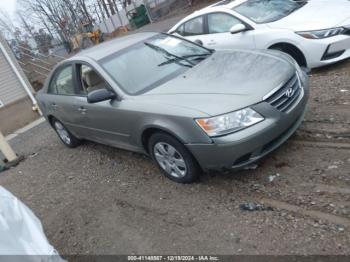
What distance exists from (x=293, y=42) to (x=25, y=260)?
5.12 m

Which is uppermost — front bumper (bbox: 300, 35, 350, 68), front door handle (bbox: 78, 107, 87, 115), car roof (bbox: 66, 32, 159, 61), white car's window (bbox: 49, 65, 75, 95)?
car roof (bbox: 66, 32, 159, 61)

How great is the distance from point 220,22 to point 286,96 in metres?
3.81

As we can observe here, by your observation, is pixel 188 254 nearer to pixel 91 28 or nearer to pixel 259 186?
A: pixel 259 186

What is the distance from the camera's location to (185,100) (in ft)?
12.2

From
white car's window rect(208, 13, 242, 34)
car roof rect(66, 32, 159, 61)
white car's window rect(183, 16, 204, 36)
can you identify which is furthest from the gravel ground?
white car's window rect(183, 16, 204, 36)

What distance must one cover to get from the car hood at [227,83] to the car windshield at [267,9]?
2350mm

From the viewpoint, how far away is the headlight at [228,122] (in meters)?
3.44

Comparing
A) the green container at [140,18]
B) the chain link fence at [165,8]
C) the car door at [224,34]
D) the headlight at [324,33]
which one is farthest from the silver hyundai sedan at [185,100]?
the green container at [140,18]

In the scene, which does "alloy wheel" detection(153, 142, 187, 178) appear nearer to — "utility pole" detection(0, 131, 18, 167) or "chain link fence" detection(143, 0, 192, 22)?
"utility pole" detection(0, 131, 18, 167)

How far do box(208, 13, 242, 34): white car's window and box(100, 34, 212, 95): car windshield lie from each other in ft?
6.79

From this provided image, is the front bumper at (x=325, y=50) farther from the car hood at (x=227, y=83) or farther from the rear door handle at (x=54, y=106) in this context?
the rear door handle at (x=54, y=106)

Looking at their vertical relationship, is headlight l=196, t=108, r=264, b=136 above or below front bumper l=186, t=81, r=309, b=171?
above

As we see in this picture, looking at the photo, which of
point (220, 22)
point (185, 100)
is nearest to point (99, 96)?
point (185, 100)

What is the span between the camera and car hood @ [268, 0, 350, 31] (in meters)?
5.79
